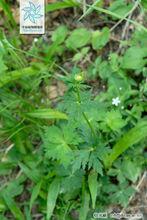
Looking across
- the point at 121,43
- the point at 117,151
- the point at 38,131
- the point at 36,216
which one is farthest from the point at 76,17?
the point at 36,216

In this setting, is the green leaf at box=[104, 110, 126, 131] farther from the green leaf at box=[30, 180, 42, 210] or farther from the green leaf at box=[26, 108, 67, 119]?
the green leaf at box=[30, 180, 42, 210]

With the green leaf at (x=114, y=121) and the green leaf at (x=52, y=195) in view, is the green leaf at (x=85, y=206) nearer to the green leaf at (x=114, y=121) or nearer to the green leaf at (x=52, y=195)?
the green leaf at (x=52, y=195)

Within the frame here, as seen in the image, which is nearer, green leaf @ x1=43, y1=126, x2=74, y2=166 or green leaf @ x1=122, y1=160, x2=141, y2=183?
green leaf @ x1=43, y1=126, x2=74, y2=166

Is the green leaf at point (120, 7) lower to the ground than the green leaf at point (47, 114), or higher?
higher

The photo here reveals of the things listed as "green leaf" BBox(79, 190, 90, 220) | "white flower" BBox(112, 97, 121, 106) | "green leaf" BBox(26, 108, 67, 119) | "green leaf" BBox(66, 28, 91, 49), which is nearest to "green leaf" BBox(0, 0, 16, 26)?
"green leaf" BBox(66, 28, 91, 49)

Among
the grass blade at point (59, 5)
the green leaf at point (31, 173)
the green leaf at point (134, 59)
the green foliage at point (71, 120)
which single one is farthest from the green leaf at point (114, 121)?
the grass blade at point (59, 5)

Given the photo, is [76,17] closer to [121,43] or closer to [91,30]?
[91,30]
